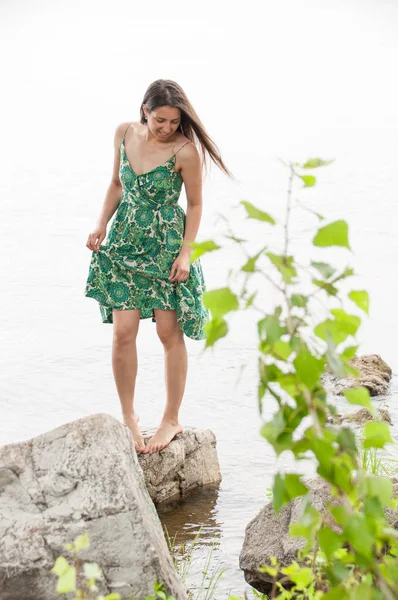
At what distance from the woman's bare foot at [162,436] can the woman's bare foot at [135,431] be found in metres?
0.02

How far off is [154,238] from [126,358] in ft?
1.74

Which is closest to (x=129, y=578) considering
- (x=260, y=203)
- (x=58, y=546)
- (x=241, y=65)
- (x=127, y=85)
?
(x=58, y=546)

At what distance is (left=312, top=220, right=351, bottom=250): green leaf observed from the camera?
176 centimetres

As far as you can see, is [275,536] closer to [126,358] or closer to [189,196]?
[126,358]

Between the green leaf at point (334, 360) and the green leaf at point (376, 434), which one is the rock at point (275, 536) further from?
the green leaf at point (334, 360)

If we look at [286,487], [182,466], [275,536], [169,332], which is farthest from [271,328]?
[182,466]

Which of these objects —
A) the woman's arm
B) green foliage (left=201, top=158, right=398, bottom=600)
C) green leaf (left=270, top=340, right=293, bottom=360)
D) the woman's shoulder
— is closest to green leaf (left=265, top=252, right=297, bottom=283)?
green foliage (left=201, top=158, right=398, bottom=600)

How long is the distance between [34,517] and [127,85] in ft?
64.4

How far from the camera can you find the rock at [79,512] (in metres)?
2.61

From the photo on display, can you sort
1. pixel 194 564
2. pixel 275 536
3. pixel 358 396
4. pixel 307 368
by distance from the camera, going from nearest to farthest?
pixel 307 368, pixel 358 396, pixel 275 536, pixel 194 564

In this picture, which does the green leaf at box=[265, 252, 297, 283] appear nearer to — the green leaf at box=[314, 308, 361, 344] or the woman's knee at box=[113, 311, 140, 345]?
the green leaf at box=[314, 308, 361, 344]

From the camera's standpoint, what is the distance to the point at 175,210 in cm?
414

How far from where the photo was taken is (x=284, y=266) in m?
1.71

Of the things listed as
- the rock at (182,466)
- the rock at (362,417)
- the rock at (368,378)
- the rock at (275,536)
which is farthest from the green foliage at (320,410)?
the rock at (368,378)
